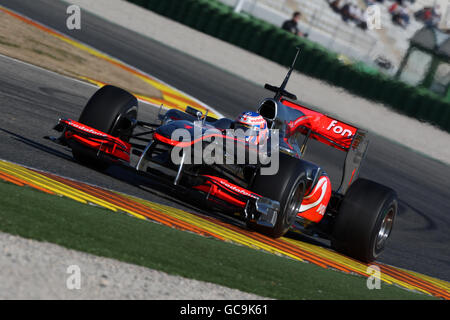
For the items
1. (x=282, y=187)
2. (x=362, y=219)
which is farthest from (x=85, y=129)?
(x=362, y=219)

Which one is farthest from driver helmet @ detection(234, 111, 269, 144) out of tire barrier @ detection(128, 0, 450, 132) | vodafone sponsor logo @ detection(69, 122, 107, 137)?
tire barrier @ detection(128, 0, 450, 132)

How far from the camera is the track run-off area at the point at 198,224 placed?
246 inches

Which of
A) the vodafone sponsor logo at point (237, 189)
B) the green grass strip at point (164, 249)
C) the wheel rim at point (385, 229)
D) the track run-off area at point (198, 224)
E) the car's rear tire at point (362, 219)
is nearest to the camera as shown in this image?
the green grass strip at point (164, 249)

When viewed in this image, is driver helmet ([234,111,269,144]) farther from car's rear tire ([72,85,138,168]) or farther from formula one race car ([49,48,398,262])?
car's rear tire ([72,85,138,168])

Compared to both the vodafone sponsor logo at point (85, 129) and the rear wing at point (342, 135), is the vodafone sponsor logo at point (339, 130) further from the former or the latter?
the vodafone sponsor logo at point (85, 129)

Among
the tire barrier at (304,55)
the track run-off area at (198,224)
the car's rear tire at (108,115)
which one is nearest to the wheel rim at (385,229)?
the track run-off area at (198,224)

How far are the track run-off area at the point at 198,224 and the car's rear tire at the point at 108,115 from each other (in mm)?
857

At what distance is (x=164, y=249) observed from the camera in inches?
208

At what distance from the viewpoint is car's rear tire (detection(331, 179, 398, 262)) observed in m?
7.53

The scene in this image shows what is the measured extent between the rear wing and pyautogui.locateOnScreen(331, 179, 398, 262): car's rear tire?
938 millimetres

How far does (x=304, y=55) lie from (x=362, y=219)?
1837 centimetres

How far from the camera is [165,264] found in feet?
16.0

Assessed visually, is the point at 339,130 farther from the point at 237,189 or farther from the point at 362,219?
the point at 237,189

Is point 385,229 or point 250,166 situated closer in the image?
point 250,166
